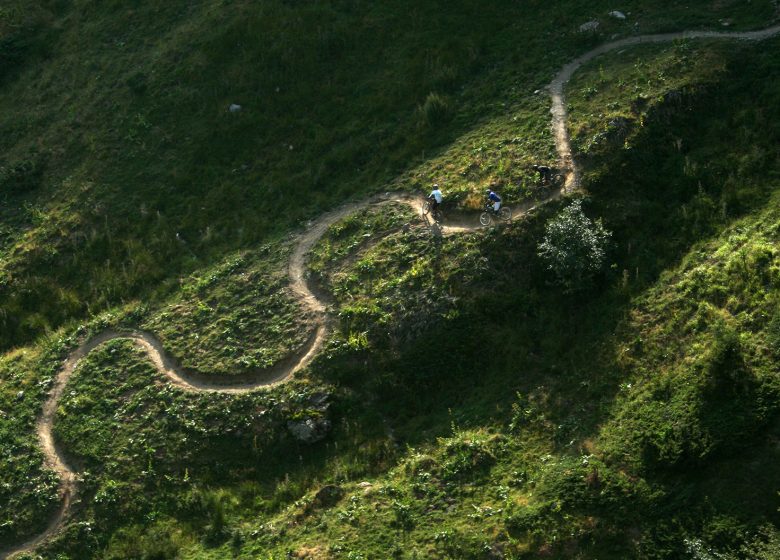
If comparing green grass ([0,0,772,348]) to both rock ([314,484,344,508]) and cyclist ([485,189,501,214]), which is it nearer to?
cyclist ([485,189,501,214])

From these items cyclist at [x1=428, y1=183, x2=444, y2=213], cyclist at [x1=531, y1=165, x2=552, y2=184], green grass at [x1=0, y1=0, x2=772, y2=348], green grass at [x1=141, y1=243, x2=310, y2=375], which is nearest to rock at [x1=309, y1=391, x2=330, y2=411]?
green grass at [x1=141, y1=243, x2=310, y2=375]

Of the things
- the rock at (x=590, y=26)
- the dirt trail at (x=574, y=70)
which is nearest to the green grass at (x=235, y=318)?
the dirt trail at (x=574, y=70)

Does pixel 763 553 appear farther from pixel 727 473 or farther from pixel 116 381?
pixel 116 381

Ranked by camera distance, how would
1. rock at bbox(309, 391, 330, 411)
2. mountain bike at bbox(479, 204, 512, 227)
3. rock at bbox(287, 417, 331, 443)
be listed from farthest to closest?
mountain bike at bbox(479, 204, 512, 227) < rock at bbox(309, 391, 330, 411) < rock at bbox(287, 417, 331, 443)

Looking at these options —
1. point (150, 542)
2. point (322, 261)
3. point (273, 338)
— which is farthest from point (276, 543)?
point (322, 261)

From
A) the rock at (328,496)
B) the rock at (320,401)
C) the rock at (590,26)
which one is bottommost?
the rock at (328,496)

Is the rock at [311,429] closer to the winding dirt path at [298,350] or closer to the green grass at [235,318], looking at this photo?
the winding dirt path at [298,350]
